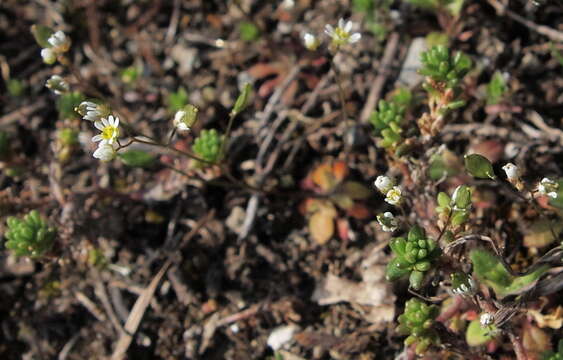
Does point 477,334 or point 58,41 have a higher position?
point 58,41

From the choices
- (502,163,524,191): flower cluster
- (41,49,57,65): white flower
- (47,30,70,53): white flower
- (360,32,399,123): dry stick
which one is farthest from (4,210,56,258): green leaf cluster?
(502,163,524,191): flower cluster

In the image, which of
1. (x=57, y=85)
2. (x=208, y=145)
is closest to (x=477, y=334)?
(x=208, y=145)

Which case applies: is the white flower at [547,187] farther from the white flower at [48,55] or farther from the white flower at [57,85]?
the white flower at [48,55]

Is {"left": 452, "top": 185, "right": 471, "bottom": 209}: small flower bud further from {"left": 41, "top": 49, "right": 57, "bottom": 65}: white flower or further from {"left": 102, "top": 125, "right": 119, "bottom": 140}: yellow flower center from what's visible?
{"left": 41, "top": 49, "right": 57, "bottom": 65}: white flower

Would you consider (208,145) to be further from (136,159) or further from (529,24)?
(529,24)

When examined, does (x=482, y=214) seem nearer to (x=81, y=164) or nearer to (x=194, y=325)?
(x=194, y=325)

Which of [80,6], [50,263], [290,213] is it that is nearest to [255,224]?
[290,213]
